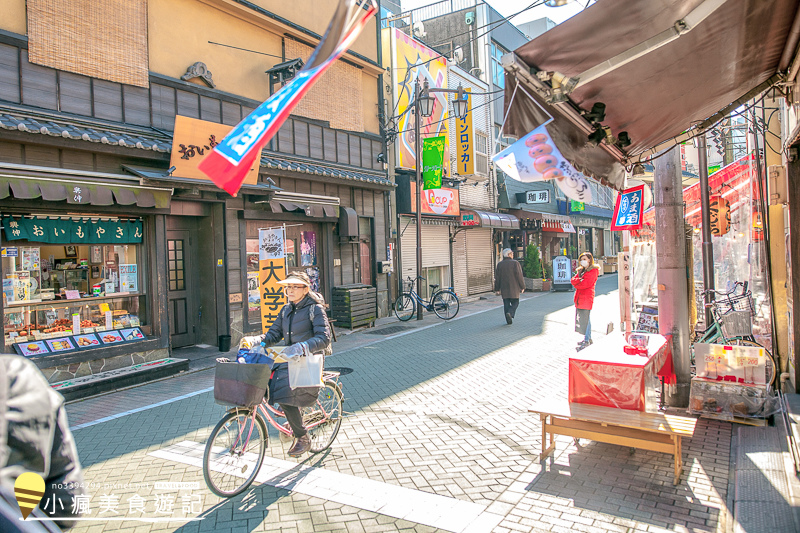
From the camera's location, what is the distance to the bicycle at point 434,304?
15633 millimetres

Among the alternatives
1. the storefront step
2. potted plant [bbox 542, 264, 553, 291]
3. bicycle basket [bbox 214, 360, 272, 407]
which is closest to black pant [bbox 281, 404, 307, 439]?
bicycle basket [bbox 214, 360, 272, 407]

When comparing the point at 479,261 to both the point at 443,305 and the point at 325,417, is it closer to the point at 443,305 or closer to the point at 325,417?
the point at 443,305

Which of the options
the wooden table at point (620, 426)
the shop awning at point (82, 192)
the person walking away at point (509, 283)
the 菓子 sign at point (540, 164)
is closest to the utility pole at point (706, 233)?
the wooden table at point (620, 426)

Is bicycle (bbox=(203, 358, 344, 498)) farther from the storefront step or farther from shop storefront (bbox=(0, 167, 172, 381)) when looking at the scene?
shop storefront (bbox=(0, 167, 172, 381))

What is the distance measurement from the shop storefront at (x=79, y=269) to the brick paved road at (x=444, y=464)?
1283 mm

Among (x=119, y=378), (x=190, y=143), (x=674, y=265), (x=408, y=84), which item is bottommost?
(x=119, y=378)

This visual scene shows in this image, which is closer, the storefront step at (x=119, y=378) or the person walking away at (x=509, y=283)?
the storefront step at (x=119, y=378)

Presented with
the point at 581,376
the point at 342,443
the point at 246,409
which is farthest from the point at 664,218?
the point at 246,409

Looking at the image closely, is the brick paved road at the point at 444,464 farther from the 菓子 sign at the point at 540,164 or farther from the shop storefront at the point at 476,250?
the shop storefront at the point at 476,250

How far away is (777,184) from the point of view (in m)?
6.44

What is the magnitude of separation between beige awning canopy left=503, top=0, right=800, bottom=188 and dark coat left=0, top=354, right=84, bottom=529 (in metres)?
3.32

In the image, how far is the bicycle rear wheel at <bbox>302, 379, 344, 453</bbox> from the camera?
5273mm

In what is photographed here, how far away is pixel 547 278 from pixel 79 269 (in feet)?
68.3

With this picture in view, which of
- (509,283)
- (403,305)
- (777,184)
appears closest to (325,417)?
(777,184)
